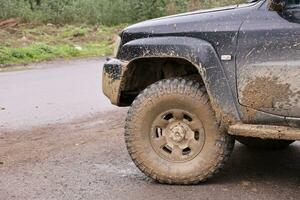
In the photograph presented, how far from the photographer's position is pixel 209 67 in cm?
487

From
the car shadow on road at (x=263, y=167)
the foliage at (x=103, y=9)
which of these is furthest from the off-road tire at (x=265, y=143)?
the foliage at (x=103, y=9)

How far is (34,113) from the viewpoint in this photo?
907 cm

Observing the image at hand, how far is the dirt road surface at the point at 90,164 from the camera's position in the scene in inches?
194

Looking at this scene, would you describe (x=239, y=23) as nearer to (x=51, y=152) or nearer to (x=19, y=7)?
(x=51, y=152)

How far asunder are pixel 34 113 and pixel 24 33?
12151 millimetres

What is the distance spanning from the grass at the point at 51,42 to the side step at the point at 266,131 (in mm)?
12734

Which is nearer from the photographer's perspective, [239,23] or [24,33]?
[239,23]

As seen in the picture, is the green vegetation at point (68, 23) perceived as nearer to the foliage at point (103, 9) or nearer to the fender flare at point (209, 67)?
the foliage at point (103, 9)

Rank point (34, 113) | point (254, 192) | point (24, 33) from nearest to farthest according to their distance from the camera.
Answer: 1. point (254, 192)
2. point (34, 113)
3. point (24, 33)

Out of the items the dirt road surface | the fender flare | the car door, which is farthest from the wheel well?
the dirt road surface

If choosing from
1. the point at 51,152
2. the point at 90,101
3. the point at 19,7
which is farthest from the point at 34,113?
the point at 19,7

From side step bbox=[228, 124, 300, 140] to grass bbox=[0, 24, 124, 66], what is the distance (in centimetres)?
1273

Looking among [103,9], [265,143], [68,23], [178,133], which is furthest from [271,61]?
[103,9]

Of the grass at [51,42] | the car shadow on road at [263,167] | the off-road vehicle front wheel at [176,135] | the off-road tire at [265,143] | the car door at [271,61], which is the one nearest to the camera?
the car door at [271,61]
